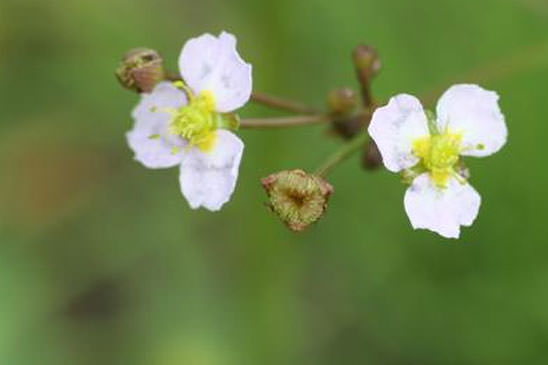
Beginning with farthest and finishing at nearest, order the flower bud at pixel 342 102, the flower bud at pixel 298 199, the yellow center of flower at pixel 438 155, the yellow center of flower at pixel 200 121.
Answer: the flower bud at pixel 342 102 < the yellow center of flower at pixel 200 121 < the yellow center of flower at pixel 438 155 < the flower bud at pixel 298 199

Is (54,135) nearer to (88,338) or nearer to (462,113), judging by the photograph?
(88,338)

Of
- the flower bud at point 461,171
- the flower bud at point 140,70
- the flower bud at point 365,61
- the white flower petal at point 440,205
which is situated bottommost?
the white flower petal at point 440,205

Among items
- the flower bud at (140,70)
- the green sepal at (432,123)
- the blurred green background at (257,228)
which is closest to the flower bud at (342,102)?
the green sepal at (432,123)

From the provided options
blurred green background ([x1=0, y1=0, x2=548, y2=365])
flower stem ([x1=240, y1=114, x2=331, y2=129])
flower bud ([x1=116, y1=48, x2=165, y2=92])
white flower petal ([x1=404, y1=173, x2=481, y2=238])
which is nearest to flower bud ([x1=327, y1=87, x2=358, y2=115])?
flower stem ([x1=240, y1=114, x2=331, y2=129])

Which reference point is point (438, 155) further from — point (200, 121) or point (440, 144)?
point (200, 121)

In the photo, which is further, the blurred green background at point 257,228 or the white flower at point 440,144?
the blurred green background at point 257,228

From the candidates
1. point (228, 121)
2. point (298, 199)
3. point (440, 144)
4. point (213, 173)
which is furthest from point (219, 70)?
point (440, 144)

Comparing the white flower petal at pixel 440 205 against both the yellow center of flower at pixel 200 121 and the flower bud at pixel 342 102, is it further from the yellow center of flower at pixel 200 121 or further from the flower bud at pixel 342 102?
the yellow center of flower at pixel 200 121

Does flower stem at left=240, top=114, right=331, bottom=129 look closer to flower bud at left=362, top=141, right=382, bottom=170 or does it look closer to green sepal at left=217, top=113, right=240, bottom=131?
green sepal at left=217, top=113, right=240, bottom=131
